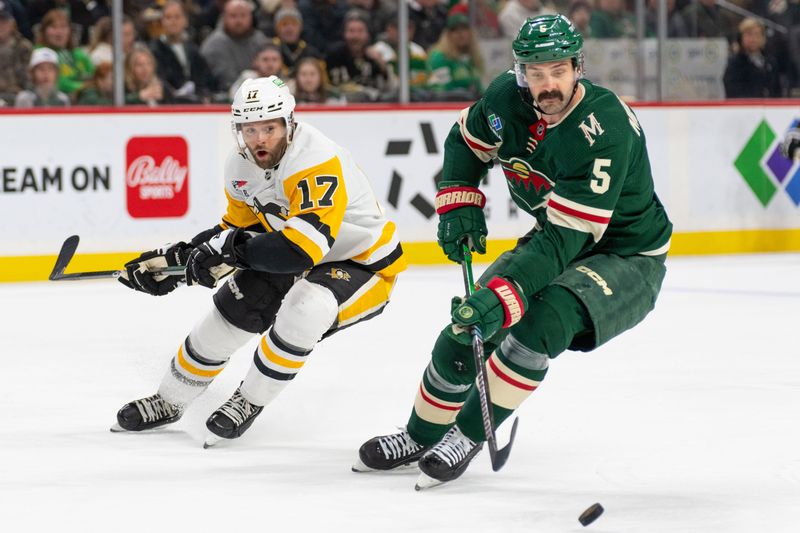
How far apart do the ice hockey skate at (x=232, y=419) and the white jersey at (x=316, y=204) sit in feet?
1.38

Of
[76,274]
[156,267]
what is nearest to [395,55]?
[76,274]

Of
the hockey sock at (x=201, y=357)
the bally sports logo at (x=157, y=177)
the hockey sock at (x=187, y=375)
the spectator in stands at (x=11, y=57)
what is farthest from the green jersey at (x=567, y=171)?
the spectator in stands at (x=11, y=57)

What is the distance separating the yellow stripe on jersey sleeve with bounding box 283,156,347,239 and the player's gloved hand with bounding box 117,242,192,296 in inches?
15.0

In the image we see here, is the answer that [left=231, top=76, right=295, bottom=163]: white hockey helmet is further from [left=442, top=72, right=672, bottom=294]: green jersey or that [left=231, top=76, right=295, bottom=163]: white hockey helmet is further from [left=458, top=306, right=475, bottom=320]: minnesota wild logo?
[left=458, top=306, right=475, bottom=320]: minnesota wild logo

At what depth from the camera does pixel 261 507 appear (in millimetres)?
3186

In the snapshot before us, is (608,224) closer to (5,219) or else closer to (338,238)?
(338,238)

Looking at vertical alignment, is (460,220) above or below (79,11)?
below

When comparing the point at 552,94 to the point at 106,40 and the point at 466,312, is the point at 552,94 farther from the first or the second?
the point at 106,40

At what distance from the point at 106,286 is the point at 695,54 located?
402 centimetres

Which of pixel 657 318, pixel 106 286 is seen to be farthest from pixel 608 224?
pixel 106 286

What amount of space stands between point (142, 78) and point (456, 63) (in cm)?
191

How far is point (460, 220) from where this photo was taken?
3.61 m

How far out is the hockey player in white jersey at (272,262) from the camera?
379 centimetres

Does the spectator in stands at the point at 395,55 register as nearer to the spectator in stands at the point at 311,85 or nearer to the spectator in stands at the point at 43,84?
the spectator in stands at the point at 311,85
